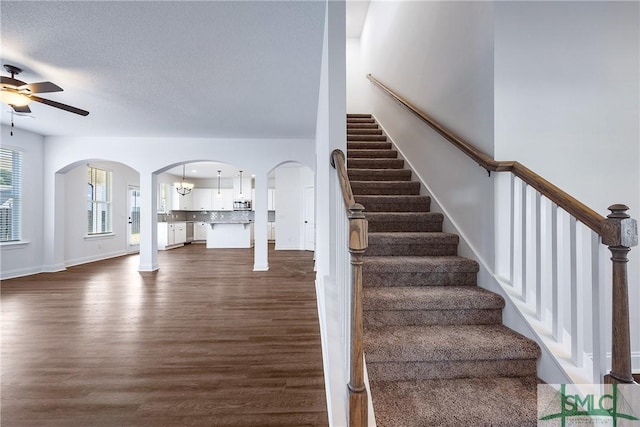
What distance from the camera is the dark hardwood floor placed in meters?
1.84

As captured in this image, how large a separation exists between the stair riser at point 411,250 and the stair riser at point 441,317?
0.62 metres

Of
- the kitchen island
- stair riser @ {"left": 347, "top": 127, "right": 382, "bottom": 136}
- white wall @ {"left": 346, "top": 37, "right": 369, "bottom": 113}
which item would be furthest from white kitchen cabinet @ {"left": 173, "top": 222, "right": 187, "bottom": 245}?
stair riser @ {"left": 347, "top": 127, "right": 382, "bottom": 136}

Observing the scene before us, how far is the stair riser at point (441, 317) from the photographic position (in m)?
1.88

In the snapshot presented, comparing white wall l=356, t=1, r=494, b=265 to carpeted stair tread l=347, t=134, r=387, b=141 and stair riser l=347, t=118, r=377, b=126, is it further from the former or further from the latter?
stair riser l=347, t=118, r=377, b=126

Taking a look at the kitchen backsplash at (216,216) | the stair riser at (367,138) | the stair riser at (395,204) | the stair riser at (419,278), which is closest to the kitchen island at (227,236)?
the kitchen backsplash at (216,216)

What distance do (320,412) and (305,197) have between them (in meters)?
7.57

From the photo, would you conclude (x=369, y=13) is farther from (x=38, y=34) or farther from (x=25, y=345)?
(x=25, y=345)

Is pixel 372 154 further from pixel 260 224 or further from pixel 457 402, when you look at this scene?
pixel 457 402

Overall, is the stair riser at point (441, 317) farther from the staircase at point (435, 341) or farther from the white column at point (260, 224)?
the white column at point (260, 224)

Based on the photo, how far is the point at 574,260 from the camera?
1.48 m

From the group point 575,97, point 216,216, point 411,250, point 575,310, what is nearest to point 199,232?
point 216,216

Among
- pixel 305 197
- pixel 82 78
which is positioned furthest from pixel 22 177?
pixel 305 197

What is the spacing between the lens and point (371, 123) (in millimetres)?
5441

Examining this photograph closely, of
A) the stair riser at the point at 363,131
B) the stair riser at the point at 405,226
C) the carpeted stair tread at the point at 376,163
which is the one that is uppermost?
the stair riser at the point at 363,131
